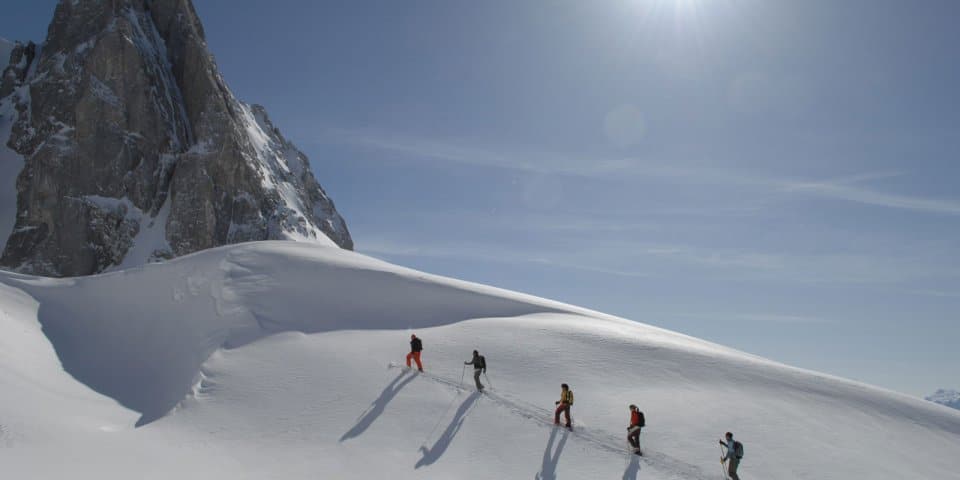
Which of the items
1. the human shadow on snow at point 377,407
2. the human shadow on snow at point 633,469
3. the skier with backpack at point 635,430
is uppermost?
the skier with backpack at point 635,430

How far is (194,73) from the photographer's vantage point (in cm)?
9494

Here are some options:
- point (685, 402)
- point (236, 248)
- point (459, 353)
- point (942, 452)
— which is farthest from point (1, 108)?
point (942, 452)

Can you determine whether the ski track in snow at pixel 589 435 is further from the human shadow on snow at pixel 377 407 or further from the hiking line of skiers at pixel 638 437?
the human shadow on snow at pixel 377 407

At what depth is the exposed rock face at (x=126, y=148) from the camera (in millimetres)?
74500

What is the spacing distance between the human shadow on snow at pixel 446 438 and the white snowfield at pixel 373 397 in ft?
0.16

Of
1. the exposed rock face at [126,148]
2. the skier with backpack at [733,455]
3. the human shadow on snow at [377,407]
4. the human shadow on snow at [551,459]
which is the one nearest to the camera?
the human shadow on snow at [551,459]

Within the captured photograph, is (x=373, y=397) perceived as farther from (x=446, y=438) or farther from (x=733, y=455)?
(x=733, y=455)

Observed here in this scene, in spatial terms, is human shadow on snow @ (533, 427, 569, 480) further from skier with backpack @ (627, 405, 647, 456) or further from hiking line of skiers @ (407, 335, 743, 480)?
skier with backpack @ (627, 405, 647, 456)

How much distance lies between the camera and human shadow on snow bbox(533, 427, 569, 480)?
36.5 ft

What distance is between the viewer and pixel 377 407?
13867 millimetres

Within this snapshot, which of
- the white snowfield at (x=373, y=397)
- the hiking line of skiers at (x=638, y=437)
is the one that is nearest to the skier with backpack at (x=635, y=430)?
the hiking line of skiers at (x=638, y=437)

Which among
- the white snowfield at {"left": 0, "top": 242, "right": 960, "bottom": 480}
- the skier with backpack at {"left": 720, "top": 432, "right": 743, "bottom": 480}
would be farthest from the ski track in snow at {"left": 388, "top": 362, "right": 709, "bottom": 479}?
the skier with backpack at {"left": 720, "top": 432, "right": 743, "bottom": 480}

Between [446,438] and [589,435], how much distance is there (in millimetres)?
3482

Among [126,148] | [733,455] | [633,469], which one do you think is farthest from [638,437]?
[126,148]
